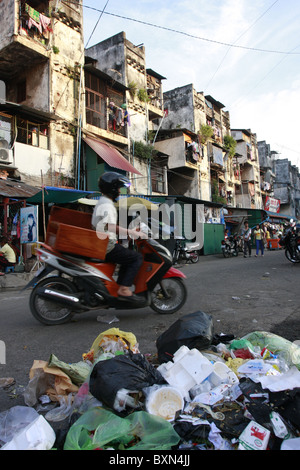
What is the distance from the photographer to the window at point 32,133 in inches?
523

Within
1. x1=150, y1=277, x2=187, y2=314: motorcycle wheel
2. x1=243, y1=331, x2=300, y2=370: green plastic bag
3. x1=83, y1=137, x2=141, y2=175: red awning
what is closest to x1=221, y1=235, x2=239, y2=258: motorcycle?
x1=83, y1=137, x2=141, y2=175: red awning

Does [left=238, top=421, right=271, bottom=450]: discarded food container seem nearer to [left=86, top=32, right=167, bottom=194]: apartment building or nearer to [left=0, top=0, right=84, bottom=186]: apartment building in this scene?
[left=0, top=0, right=84, bottom=186]: apartment building

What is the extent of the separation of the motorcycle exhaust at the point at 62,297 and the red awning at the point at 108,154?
38.7 ft

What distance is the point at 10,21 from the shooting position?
13016 mm

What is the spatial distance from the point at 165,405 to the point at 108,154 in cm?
1520

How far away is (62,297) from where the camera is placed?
376cm

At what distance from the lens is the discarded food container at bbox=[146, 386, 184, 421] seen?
1.71 m

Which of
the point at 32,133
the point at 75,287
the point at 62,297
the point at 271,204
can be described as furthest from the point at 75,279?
the point at 271,204

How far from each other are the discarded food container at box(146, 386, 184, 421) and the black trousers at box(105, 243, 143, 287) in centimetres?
208

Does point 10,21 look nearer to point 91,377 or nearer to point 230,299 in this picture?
point 230,299

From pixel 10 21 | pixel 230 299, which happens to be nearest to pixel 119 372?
pixel 230 299

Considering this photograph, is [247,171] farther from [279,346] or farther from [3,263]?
[279,346]

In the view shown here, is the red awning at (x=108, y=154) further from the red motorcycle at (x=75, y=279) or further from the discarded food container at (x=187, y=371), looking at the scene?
the discarded food container at (x=187, y=371)

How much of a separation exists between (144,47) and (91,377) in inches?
959
